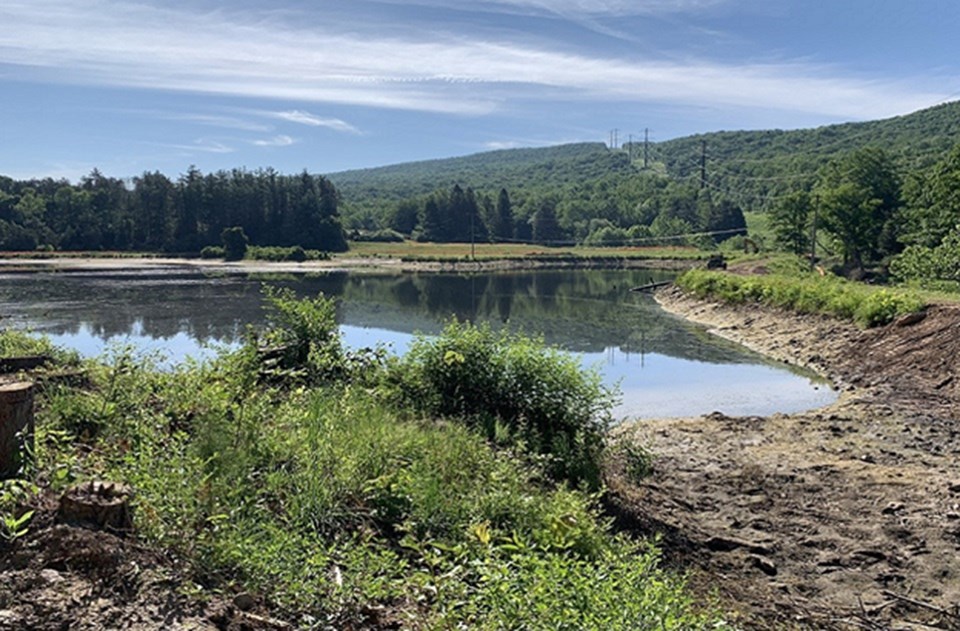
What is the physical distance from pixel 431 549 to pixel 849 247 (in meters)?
64.0

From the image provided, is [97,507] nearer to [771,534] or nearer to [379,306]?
[771,534]

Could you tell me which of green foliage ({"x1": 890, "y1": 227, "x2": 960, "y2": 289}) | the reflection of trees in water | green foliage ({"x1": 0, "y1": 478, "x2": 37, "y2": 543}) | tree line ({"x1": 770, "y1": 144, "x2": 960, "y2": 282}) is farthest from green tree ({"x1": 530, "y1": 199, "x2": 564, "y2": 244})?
green foliage ({"x1": 0, "y1": 478, "x2": 37, "y2": 543})

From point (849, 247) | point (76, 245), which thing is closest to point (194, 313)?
point (849, 247)

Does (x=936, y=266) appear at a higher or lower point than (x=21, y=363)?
higher

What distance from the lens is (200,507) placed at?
5.46 m

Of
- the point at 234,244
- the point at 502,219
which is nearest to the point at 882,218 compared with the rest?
the point at 234,244

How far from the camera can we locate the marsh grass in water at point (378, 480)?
4.89 meters

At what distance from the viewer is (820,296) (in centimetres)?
3094

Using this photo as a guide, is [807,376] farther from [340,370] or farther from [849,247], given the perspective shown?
[849,247]

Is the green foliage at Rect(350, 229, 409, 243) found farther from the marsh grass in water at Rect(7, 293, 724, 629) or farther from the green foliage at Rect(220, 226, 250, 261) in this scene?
the marsh grass in water at Rect(7, 293, 724, 629)

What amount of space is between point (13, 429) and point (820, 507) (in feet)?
29.8

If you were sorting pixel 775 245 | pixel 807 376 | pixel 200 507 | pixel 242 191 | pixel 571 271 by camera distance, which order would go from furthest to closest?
pixel 242 191
pixel 571 271
pixel 775 245
pixel 807 376
pixel 200 507

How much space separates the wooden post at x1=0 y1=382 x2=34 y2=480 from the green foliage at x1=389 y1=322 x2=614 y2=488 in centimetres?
510

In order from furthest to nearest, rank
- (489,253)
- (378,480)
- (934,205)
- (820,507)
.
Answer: (489,253), (934,205), (820,507), (378,480)
